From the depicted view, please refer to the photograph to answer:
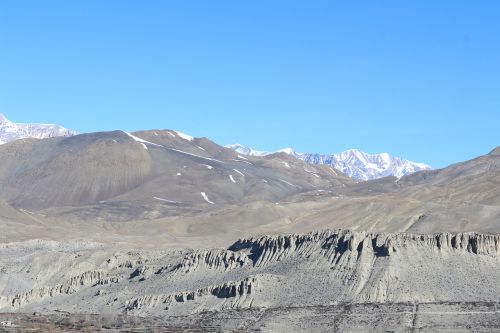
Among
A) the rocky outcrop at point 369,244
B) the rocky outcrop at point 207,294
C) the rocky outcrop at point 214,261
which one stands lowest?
the rocky outcrop at point 207,294

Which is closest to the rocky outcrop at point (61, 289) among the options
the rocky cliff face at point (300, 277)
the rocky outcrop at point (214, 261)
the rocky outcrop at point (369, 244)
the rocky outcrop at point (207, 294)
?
the rocky cliff face at point (300, 277)

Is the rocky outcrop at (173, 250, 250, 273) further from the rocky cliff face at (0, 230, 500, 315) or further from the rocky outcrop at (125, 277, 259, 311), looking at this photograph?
the rocky outcrop at (125, 277, 259, 311)

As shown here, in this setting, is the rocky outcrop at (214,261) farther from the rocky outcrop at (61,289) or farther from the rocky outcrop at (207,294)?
the rocky outcrop at (61,289)

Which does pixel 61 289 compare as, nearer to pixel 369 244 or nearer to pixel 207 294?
pixel 207 294

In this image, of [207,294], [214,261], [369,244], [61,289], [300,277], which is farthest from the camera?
[61,289]

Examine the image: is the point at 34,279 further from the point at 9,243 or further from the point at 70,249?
the point at 9,243

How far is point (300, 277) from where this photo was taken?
294 ft

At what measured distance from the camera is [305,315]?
79.8 m

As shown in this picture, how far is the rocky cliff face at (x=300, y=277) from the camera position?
85.2m

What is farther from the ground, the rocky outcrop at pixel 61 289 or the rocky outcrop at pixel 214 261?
the rocky outcrop at pixel 214 261

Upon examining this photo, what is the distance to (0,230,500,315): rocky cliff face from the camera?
85.2 metres

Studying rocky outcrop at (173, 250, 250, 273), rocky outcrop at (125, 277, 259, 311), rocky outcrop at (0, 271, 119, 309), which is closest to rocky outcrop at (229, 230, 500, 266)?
rocky outcrop at (173, 250, 250, 273)

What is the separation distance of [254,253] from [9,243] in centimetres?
5832

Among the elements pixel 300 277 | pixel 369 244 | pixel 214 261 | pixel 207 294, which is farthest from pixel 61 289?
pixel 369 244
